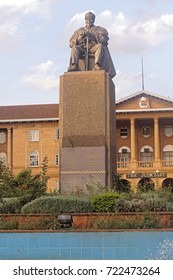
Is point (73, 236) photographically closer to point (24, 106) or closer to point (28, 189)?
point (28, 189)

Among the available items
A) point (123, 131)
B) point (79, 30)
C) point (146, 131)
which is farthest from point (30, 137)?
point (79, 30)

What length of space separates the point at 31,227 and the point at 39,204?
1.24 m

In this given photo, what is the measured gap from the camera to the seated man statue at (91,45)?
15.3 metres

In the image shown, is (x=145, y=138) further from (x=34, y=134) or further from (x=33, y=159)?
(x=33, y=159)

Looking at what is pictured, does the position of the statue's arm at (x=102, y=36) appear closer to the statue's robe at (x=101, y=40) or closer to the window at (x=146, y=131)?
the statue's robe at (x=101, y=40)

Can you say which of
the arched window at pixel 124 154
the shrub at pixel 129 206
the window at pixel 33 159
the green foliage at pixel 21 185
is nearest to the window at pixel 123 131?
the arched window at pixel 124 154

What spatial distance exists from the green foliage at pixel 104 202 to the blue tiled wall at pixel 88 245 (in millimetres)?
2223

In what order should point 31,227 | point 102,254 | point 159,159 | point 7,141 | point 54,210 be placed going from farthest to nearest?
point 7,141 < point 159,159 < point 54,210 < point 31,227 < point 102,254

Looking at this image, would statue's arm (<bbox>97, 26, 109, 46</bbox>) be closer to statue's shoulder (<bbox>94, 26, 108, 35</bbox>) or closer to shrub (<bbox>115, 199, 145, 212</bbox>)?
statue's shoulder (<bbox>94, 26, 108, 35</bbox>)

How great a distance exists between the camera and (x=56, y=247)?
9.90 meters

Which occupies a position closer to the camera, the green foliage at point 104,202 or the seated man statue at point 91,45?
the green foliage at point 104,202

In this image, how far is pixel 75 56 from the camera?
15328 millimetres

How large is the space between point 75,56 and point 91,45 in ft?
1.90

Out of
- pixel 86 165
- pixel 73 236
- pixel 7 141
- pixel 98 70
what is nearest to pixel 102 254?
pixel 73 236
